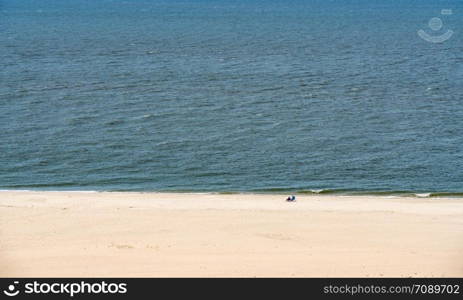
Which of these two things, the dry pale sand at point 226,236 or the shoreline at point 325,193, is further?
the shoreline at point 325,193

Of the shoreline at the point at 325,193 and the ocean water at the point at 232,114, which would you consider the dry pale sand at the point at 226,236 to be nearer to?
the shoreline at the point at 325,193

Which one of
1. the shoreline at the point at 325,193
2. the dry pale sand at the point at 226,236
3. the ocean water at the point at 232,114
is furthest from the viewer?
the ocean water at the point at 232,114

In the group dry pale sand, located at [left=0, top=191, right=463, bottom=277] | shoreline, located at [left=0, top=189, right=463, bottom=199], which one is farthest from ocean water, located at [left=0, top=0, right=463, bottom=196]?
dry pale sand, located at [left=0, top=191, right=463, bottom=277]

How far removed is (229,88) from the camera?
7706 cm

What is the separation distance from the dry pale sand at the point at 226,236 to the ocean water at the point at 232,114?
16.2 ft

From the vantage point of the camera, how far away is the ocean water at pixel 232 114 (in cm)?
4953

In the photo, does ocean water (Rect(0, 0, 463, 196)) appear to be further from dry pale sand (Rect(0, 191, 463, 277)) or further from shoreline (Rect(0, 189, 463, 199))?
dry pale sand (Rect(0, 191, 463, 277))

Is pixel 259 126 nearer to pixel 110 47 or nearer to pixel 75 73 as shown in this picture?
pixel 75 73

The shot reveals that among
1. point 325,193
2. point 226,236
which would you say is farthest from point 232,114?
point 226,236

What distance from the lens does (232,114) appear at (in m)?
65.7

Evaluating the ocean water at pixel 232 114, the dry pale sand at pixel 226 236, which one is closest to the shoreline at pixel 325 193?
the ocean water at pixel 232 114

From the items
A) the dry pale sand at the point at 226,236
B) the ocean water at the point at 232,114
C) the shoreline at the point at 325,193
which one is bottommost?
the dry pale sand at the point at 226,236

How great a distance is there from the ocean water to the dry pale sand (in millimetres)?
4942

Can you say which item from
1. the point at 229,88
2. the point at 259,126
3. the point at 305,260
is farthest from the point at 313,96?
the point at 305,260
